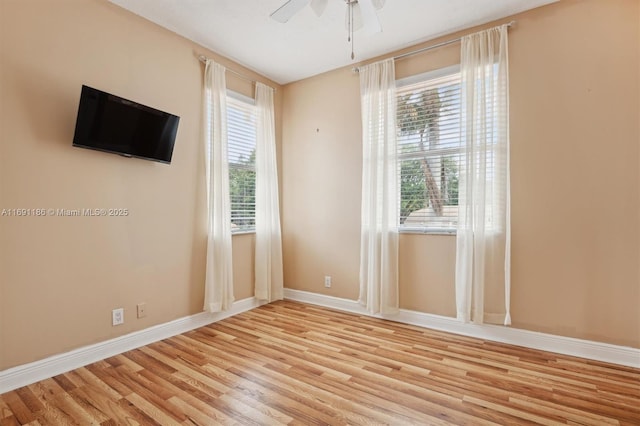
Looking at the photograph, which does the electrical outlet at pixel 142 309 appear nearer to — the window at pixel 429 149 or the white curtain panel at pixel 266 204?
the white curtain panel at pixel 266 204

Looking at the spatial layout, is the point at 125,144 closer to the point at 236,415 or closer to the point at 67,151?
the point at 67,151

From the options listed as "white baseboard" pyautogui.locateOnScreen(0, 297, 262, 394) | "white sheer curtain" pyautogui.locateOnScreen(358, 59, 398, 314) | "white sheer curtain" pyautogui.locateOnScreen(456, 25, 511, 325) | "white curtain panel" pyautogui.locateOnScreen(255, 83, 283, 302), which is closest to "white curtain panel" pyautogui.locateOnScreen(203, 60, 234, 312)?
"white baseboard" pyautogui.locateOnScreen(0, 297, 262, 394)

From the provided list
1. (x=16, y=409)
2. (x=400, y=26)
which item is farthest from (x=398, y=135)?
(x=16, y=409)

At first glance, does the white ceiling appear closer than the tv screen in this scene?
No

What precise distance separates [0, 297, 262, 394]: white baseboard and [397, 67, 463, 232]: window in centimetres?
236

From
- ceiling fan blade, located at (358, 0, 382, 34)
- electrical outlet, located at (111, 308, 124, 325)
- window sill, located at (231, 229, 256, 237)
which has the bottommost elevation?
electrical outlet, located at (111, 308, 124, 325)

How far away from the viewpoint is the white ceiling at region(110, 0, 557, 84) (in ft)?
8.74

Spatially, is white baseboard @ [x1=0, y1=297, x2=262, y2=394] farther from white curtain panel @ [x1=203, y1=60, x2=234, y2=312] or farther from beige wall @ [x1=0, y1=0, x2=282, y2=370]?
white curtain panel @ [x1=203, y1=60, x2=234, y2=312]

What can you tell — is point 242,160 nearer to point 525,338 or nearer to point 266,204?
point 266,204

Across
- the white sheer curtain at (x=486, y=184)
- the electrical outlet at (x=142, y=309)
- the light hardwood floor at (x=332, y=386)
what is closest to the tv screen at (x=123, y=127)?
the electrical outlet at (x=142, y=309)

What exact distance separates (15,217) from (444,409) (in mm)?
3011

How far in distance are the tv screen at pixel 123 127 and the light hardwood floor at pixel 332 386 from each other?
1.69 m

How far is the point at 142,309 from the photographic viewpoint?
2826 mm

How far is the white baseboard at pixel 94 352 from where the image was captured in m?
2.12
